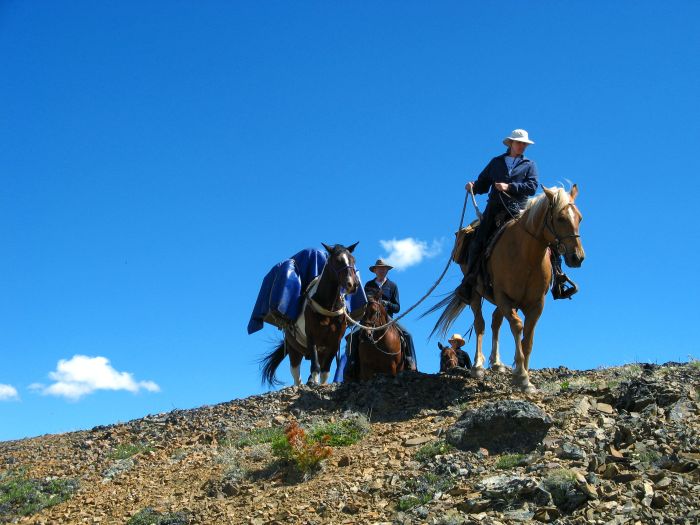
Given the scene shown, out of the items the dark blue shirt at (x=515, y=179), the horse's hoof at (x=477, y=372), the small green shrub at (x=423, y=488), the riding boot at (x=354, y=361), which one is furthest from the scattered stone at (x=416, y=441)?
the riding boot at (x=354, y=361)

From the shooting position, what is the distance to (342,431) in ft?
37.1

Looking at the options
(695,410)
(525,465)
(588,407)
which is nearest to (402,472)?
(525,465)

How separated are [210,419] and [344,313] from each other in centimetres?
382

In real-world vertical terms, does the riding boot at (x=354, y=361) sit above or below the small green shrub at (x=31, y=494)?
above

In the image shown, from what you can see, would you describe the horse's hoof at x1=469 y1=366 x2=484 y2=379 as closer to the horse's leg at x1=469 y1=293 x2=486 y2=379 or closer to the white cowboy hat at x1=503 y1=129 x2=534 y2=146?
the horse's leg at x1=469 y1=293 x2=486 y2=379

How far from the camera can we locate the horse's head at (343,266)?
51.3 feet

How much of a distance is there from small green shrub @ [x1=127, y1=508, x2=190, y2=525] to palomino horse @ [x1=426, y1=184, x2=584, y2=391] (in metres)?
5.22

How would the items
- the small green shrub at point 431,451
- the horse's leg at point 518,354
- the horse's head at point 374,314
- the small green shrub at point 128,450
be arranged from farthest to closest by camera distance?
the horse's head at point 374,314, the horse's leg at point 518,354, the small green shrub at point 128,450, the small green shrub at point 431,451

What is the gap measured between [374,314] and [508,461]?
7.62 metres

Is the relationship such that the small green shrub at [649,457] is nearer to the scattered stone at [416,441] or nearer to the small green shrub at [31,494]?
the scattered stone at [416,441]

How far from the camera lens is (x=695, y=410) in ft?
33.1

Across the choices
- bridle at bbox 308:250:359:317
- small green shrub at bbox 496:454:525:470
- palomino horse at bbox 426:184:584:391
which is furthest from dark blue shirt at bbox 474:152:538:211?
small green shrub at bbox 496:454:525:470

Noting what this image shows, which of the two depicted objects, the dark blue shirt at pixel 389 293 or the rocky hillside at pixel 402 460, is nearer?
the rocky hillside at pixel 402 460

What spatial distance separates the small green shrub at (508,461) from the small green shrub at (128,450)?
5237mm
